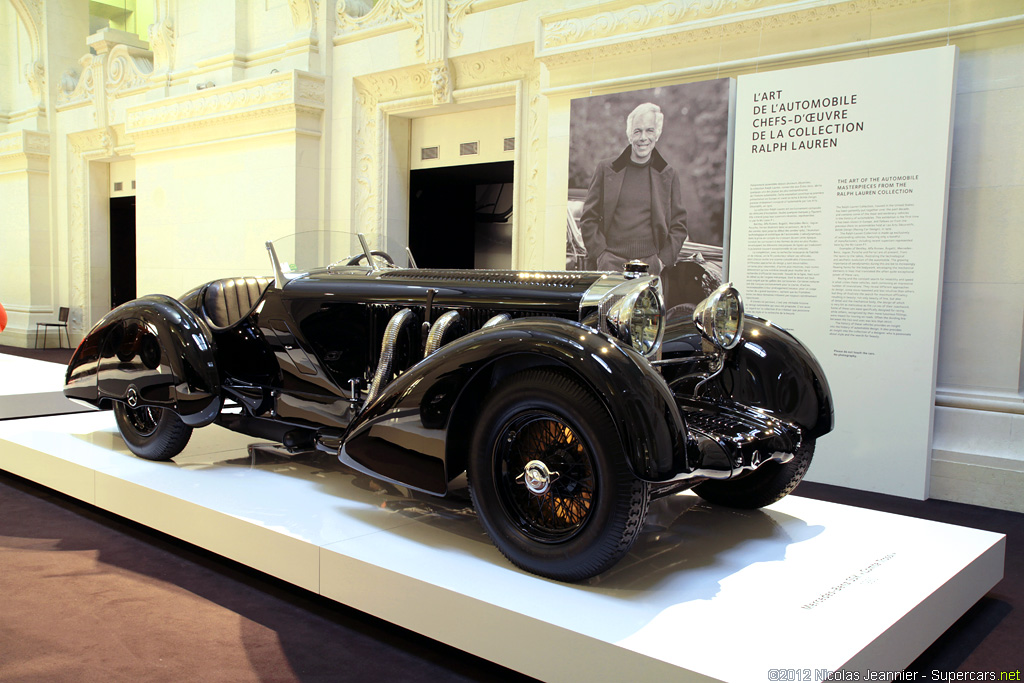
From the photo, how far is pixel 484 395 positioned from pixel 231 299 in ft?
6.53

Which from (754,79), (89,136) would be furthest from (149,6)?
(754,79)

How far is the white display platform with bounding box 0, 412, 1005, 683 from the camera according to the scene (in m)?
1.99

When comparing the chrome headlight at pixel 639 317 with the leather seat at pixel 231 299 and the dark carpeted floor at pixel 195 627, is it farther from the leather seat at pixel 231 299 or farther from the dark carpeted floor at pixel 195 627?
the leather seat at pixel 231 299

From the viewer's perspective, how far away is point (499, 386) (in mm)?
2551

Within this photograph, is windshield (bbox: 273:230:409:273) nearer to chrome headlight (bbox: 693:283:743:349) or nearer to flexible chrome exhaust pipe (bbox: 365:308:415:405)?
flexible chrome exhaust pipe (bbox: 365:308:415:405)

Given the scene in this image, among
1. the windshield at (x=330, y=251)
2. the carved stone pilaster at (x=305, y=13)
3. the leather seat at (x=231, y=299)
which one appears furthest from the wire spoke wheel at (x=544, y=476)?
the carved stone pilaster at (x=305, y=13)

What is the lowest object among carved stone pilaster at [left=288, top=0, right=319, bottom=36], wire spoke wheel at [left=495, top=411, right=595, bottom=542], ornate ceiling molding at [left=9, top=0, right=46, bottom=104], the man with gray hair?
wire spoke wheel at [left=495, top=411, right=595, bottom=542]

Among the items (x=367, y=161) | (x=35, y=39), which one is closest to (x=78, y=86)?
(x=35, y=39)

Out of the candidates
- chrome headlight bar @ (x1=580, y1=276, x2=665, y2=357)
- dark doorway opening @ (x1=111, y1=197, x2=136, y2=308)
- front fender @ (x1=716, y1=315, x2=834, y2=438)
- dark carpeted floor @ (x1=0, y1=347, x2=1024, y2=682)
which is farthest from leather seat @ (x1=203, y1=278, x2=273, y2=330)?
dark doorway opening @ (x1=111, y1=197, x2=136, y2=308)

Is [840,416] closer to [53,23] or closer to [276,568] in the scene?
[276,568]

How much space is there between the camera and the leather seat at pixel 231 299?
13.1ft

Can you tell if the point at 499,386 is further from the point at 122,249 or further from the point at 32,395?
the point at 122,249

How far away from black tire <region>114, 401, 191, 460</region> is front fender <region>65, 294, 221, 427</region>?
8 centimetres

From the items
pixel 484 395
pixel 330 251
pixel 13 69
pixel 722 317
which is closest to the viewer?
pixel 484 395
